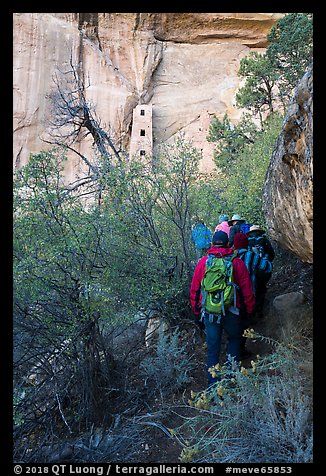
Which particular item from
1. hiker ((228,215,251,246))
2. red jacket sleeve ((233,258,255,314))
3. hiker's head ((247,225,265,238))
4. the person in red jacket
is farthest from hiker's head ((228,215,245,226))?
red jacket sleeve ((233,258,255,314))

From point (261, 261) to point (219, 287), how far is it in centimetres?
105

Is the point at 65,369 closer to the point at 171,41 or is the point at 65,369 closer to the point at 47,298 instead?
the point at 47,298

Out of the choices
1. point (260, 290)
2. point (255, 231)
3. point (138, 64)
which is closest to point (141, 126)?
point (138, 64)

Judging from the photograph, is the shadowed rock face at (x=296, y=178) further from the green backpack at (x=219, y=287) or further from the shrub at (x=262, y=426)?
the shrub at (x=262, y=426)

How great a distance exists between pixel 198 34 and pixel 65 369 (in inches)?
991

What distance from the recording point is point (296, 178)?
309 centimetres

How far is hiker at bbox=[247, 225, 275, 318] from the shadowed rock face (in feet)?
0.97

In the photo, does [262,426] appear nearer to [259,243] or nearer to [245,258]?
[245,258]

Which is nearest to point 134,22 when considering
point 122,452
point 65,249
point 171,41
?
point 171,41

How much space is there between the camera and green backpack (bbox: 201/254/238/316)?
337cm

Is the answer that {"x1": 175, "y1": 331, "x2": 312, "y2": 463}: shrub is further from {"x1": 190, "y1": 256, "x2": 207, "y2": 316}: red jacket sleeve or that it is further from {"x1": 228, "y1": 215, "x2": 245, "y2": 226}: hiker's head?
{"x1": 228, "y1": 215, "x2": 245, "y2": 226}: hiker's head

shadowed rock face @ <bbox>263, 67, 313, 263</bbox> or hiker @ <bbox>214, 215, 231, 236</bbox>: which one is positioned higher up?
shadowed rock face @ <bbox>263, 67, 313, 263</bbox>

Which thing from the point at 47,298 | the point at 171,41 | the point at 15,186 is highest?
the point at 171,41

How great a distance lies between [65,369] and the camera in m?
3.82
